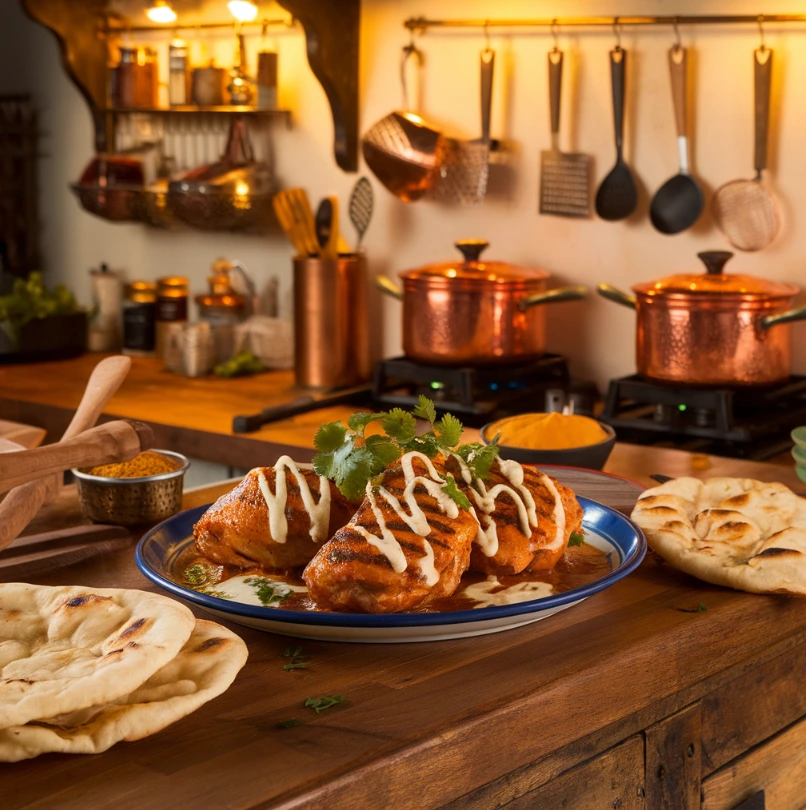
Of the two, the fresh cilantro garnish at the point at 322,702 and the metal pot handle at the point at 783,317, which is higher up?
the metal pot handle at the point at 783,317

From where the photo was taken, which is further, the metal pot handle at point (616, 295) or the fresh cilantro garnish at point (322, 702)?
the metal pot handle at point (616, 295)

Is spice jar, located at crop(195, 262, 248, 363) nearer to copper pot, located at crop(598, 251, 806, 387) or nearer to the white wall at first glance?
the white wall

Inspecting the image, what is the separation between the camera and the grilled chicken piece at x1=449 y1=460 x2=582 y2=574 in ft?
3.34

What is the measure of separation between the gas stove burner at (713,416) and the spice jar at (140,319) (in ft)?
4.87

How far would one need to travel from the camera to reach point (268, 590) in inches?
39.6

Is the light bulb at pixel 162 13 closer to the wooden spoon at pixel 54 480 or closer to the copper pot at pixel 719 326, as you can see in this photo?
the copper pot at pixel 719 326

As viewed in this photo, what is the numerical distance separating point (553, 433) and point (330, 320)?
1.30m

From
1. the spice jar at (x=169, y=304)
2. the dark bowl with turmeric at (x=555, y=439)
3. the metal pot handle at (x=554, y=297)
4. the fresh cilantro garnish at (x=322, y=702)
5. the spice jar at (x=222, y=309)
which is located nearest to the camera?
the fresh cilantro garnish at (x=322, y=702)

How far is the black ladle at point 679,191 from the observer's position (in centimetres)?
236

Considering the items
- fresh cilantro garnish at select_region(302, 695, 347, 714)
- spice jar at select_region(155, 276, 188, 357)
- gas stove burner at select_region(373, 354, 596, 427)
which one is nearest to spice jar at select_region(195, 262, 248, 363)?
spice jar at select_region(155, 276, 188, 357)

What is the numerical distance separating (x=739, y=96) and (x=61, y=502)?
1.59 m

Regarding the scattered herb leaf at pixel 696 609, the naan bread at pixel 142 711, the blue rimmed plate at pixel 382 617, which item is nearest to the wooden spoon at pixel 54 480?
the blue rimmed plate at pixel 382 617

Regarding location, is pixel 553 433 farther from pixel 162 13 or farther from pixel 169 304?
pixel 162 13

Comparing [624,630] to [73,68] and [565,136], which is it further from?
[73,68]
